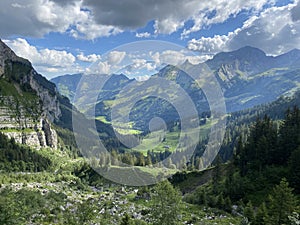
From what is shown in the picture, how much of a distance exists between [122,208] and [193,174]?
5924 cm

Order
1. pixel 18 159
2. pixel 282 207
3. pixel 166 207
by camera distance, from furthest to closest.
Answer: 1. pixel 18 159
2. pixel 282 207
3. pixel 166 207

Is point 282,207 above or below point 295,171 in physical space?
below

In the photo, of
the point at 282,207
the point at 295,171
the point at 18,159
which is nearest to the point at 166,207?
the point at 282,207

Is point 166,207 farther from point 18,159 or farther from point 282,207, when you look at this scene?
point 18,159

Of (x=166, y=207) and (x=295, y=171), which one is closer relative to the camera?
(x=166, y=207)

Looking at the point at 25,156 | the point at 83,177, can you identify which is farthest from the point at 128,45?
the point at 25,156

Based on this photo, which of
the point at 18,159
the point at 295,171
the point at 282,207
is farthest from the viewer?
the point at 18,159

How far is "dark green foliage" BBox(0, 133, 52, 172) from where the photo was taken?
160 m

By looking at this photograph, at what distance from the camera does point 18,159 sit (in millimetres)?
172125

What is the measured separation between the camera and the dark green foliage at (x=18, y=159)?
160 metres

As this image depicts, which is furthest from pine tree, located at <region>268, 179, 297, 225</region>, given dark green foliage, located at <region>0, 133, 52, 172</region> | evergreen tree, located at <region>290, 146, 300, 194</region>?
dark green foliage, located at <region>0, 133, 52, 172</region>

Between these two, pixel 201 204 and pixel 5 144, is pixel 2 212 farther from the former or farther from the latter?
pixel 5 144

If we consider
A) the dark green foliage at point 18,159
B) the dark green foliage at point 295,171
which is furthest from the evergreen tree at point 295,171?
the dark green foliage at point 18,159

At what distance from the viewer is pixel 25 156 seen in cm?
17900
